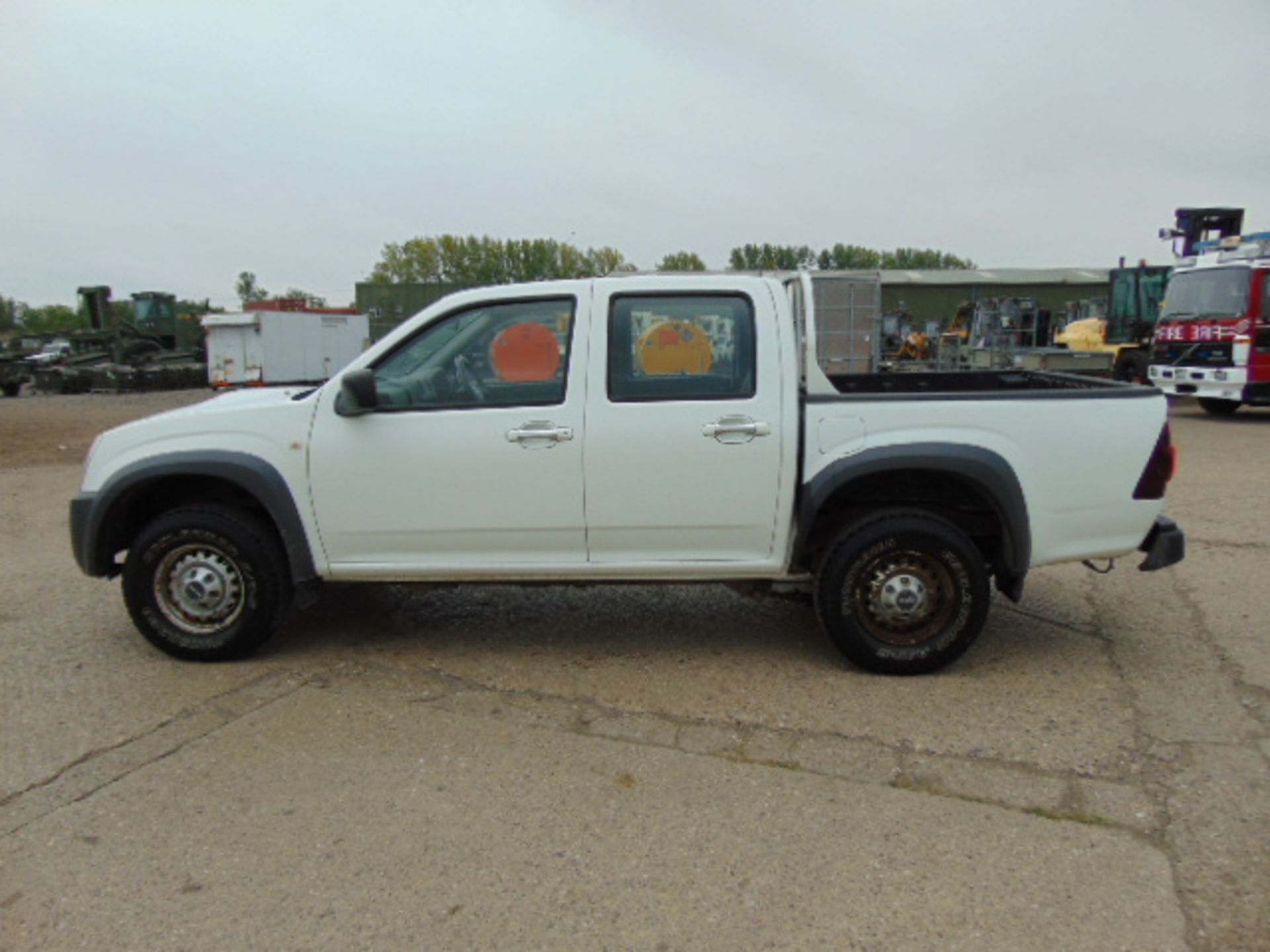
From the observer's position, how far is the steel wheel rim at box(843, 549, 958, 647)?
429cm

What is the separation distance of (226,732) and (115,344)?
29.1m

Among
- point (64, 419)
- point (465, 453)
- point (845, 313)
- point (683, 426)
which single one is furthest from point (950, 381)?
point (64, 419)

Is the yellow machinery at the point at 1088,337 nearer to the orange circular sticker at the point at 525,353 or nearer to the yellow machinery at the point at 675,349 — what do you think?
Answer: the yellow machinery at the point at 675,349

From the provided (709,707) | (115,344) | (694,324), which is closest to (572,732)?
(709,707)

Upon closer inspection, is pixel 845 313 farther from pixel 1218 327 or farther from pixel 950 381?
pixel 950 381

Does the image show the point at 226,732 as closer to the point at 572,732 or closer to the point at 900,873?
the point at 572,732

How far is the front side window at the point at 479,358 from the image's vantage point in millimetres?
4355

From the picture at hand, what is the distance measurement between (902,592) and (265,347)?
2223 cm

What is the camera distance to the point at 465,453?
4.28 meters

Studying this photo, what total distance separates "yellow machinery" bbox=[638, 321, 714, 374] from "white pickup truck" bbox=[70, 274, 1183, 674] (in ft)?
0.03

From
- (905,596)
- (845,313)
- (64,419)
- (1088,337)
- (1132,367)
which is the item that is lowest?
(64,419)

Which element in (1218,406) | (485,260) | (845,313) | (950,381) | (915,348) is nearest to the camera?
(950,381)

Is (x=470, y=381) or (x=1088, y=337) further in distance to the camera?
(x=1088, y=337)

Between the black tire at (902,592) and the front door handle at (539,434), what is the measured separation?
4.45 ft
